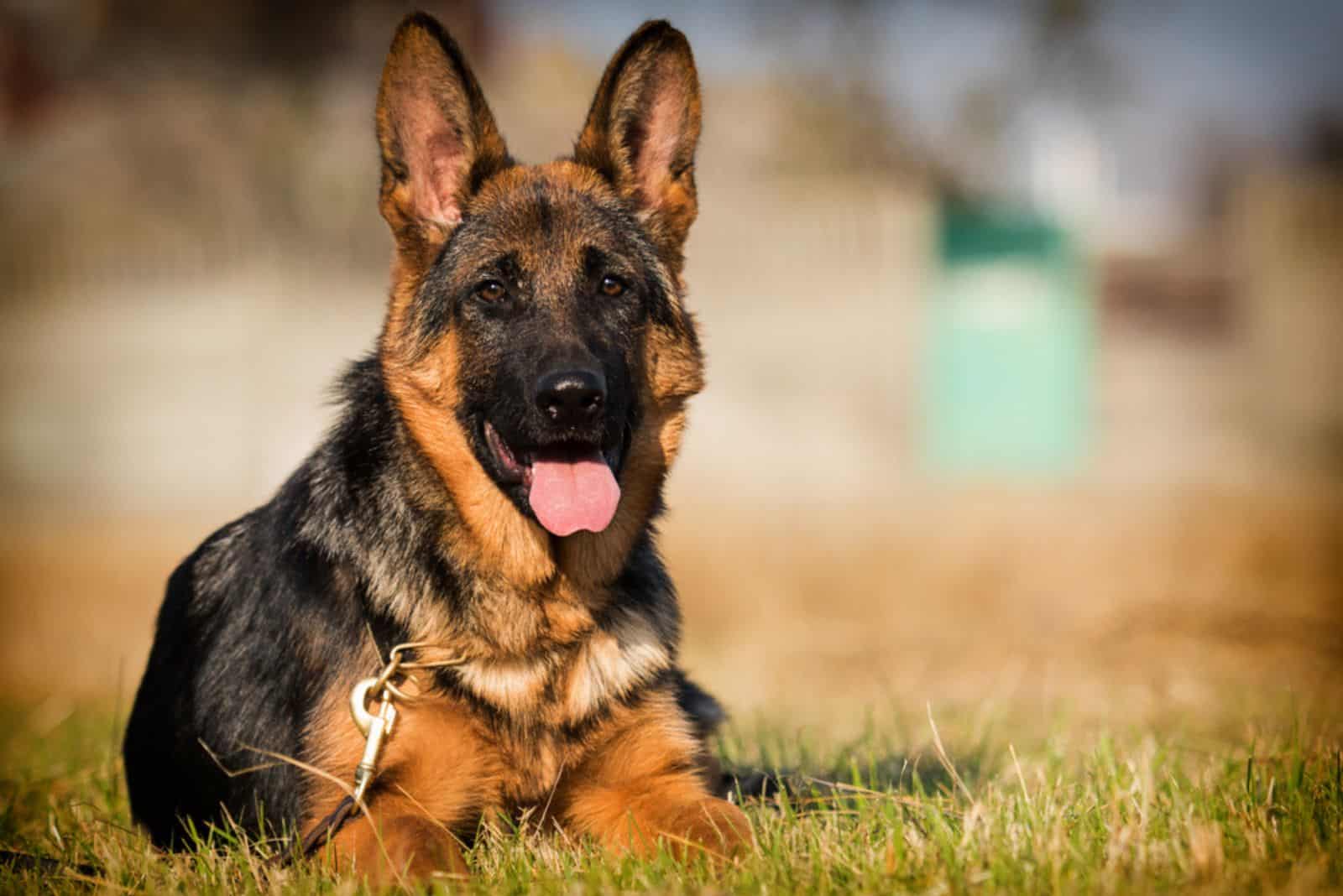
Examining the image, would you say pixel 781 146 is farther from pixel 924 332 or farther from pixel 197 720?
pixel 197 720

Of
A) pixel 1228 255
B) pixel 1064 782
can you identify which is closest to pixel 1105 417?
pixel 1228 255

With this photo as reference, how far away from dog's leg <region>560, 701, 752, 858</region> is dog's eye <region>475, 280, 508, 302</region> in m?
1.47

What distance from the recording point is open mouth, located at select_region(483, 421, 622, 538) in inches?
148

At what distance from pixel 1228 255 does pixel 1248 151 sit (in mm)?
20755

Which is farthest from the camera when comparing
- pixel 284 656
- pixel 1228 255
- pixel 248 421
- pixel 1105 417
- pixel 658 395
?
pixel 1228 255

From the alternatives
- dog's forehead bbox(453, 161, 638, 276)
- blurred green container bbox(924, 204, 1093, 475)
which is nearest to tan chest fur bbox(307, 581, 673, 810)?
dog's forehead bbox(453, 161, 638, 276)

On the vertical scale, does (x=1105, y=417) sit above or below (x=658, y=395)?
below

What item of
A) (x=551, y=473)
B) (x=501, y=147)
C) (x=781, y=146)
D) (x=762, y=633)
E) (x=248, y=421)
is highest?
(x=781, y=146)

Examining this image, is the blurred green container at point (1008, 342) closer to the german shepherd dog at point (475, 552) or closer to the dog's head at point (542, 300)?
the dog's head at point (542, 300)

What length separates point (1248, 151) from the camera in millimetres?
44938

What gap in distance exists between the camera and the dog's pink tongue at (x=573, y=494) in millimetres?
3754

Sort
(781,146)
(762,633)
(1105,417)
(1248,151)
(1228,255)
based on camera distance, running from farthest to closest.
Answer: (1248,151) < (1228,255) < (1105,417) < (781,146) < (762,633)

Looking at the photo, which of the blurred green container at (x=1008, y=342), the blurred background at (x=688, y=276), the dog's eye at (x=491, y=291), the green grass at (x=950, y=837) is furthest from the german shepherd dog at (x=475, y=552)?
the blurred green container at (x=1008, y=342)

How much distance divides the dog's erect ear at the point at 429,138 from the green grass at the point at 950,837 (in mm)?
2119
